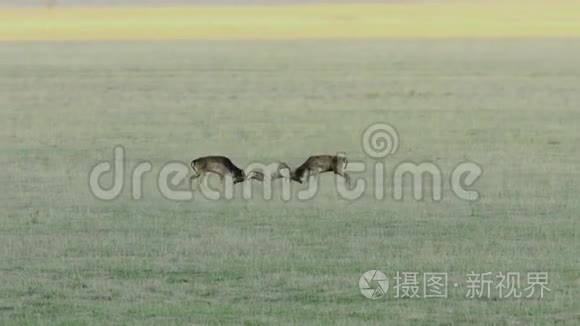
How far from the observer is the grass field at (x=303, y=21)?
A: 69.6 metres

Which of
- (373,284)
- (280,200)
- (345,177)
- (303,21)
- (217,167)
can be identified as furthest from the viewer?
(303,21)

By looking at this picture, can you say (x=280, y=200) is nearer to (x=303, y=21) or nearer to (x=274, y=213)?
(x=274, y=213)

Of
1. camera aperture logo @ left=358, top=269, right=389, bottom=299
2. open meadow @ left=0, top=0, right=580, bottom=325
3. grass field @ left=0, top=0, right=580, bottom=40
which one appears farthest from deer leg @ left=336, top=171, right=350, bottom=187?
grass field @ left=0, top=0, right=580, bottom=40

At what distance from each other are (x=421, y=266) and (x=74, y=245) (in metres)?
3.47

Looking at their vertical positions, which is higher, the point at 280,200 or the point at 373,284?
the point at 280,200

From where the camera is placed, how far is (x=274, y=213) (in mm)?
15625

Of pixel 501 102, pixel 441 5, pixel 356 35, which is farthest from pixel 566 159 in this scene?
pixel 441 5

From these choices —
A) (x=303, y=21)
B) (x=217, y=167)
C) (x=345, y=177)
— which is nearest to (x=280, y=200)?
(x=217, y=167)

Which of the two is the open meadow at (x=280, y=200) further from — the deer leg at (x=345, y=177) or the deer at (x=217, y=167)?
the deer at (x=217, y=167)

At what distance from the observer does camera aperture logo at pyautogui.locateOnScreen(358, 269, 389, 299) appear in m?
11.5

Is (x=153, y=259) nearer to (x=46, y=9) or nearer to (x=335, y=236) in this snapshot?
(x=335, y=236)

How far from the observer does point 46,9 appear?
9175 cm

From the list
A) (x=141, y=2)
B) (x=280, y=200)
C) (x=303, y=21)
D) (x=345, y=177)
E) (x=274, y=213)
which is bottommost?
(x=274, y=213)

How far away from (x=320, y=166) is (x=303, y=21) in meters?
63.7
